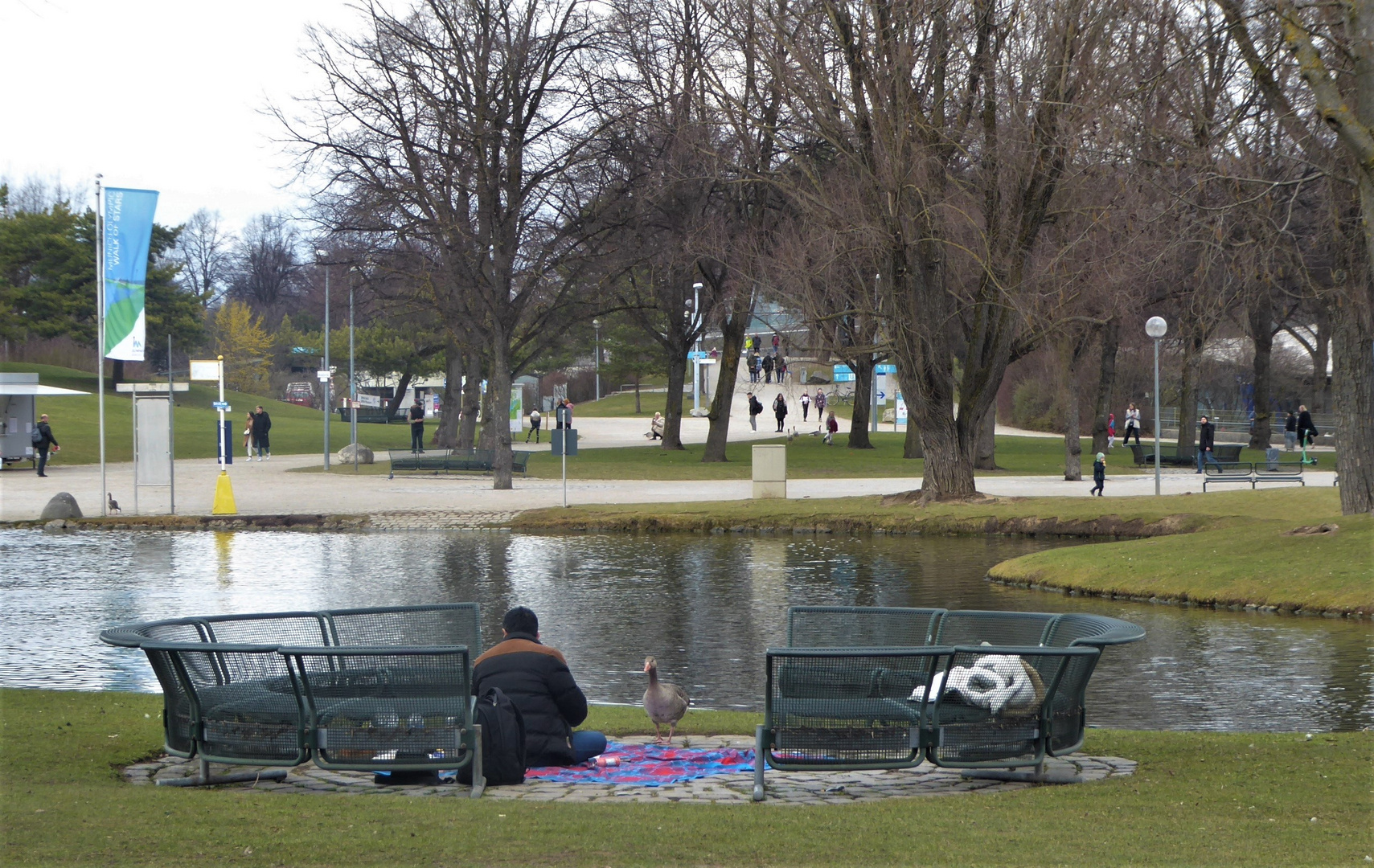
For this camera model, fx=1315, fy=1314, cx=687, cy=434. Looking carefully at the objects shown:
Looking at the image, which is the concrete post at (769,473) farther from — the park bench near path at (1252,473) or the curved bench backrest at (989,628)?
the curved bench backrest at (989,628)

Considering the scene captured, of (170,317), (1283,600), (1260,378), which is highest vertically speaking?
(170,317)

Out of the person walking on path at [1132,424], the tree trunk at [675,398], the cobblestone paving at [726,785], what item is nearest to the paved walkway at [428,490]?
the person walking on path at [1132,424]

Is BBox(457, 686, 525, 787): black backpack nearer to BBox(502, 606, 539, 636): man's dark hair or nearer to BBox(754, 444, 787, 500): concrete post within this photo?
BBox(502, 606, 539, 636): man's dark hair

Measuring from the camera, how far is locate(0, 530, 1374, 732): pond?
11211 millimetres

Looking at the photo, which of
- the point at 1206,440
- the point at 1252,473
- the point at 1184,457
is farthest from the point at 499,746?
the point at 1184,457

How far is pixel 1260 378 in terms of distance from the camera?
48719 millimetres

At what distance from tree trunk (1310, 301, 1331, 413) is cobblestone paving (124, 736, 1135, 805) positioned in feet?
140

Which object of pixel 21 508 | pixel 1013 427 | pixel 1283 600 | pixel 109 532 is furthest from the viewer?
pixel 1013 427

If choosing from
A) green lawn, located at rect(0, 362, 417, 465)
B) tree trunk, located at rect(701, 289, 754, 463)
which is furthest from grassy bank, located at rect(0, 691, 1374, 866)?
green lawn, located at rect(0, 362, 417, 465)

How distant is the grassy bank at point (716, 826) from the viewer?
5.13 m

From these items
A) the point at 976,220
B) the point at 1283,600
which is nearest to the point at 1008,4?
the point at 976,220

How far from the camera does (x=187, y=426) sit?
63.0 metres

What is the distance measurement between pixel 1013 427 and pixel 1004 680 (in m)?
71.8

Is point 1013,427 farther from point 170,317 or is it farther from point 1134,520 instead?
point 1134,520
